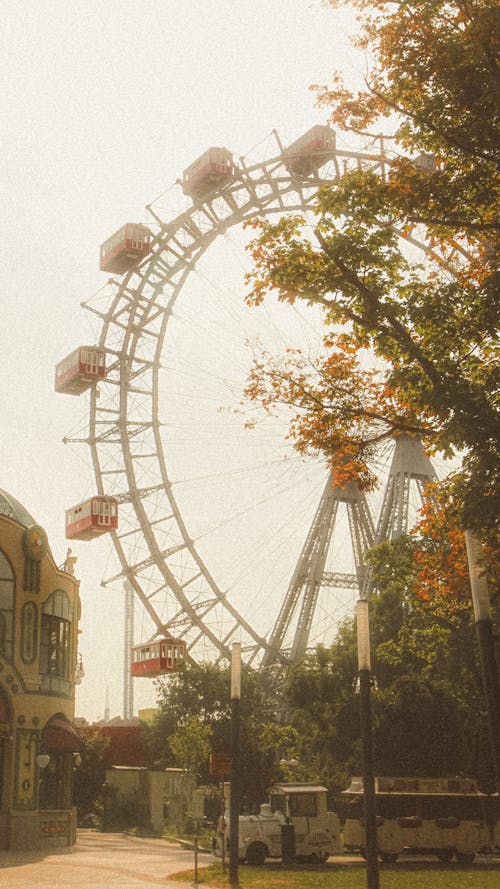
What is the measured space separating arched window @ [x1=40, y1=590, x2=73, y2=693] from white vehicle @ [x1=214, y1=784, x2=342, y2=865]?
9.39 m

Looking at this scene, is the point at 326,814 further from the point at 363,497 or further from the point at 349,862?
the point at 363,497

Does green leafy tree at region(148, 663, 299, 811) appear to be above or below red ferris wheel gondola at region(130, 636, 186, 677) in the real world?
below

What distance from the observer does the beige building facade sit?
3334 centimetres

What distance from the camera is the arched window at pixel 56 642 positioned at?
36.2 meters

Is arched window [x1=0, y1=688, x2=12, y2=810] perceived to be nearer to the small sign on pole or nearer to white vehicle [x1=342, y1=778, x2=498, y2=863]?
the small sign on pole

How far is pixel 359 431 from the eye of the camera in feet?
58.1

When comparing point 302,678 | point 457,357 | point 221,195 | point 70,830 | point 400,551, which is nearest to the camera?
point 457,357

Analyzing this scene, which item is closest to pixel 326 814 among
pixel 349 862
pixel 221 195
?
pixel 349 862

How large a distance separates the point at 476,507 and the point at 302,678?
3462 cm

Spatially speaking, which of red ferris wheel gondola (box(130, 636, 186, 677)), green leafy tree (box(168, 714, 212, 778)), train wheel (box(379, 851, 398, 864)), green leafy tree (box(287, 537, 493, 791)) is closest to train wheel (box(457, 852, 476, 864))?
train wheel (box(379, 851, 398, 864))

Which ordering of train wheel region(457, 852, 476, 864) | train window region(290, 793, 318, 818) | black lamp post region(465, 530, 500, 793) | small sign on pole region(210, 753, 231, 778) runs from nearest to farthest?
black lamp post region(465, 530, 500, 793), small sign on pole region(210, 753, 231, 778), train window region(290, 793, 318, 818), train wheel region(457, 852, 476, 864)

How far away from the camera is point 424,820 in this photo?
3147 cm

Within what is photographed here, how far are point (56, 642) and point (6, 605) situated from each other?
355 centimetres

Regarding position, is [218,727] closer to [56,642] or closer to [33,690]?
[56,642]
